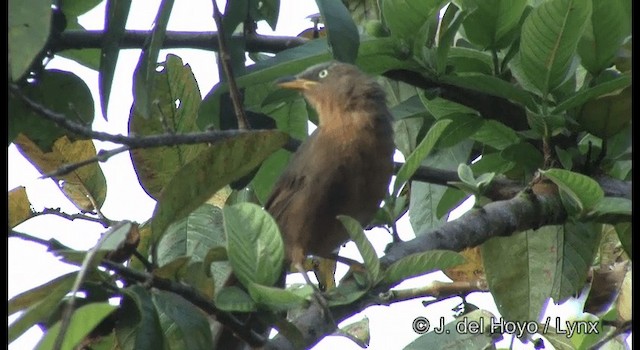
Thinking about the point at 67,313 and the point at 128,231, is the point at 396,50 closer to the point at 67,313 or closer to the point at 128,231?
the point at 128,231

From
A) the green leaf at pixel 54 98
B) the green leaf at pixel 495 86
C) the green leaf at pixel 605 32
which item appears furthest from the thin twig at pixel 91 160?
the green leaf at pixel 605 32

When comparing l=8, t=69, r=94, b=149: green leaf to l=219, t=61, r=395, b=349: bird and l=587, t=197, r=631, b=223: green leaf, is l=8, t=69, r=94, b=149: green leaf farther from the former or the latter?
l=587, t=197, r=631, b=223: green leaf

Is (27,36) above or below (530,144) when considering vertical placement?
above

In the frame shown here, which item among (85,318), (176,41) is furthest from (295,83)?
(85,318)

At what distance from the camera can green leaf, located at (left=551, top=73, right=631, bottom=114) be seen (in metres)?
3.23

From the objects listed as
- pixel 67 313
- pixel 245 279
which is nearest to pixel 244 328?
pixel 245 279

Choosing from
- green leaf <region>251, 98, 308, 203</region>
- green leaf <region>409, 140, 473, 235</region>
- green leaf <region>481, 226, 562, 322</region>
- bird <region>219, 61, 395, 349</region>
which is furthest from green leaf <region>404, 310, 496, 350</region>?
green leaf <region>251, 98, 308, 203</region>

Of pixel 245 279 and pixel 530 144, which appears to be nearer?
pixel 245 279

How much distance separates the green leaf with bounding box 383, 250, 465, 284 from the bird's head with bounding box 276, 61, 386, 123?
5.66 ft

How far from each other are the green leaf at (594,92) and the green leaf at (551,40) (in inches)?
4.1

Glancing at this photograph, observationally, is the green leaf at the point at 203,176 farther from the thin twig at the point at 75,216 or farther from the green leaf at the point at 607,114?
the green leaf at the point at 607,114

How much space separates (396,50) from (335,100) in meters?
1.12

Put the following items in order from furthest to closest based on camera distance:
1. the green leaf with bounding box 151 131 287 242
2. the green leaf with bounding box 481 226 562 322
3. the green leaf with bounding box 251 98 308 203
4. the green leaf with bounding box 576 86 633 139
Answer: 1. the green leaf with bounding box 251 98 308 203
2. the green leaf with bounding box 481 226 562 322
3. the green leaf with bounding box 576 86 633 139
4. the green leaf with bounding box 151 131 287 242

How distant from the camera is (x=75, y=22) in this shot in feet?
12.9
